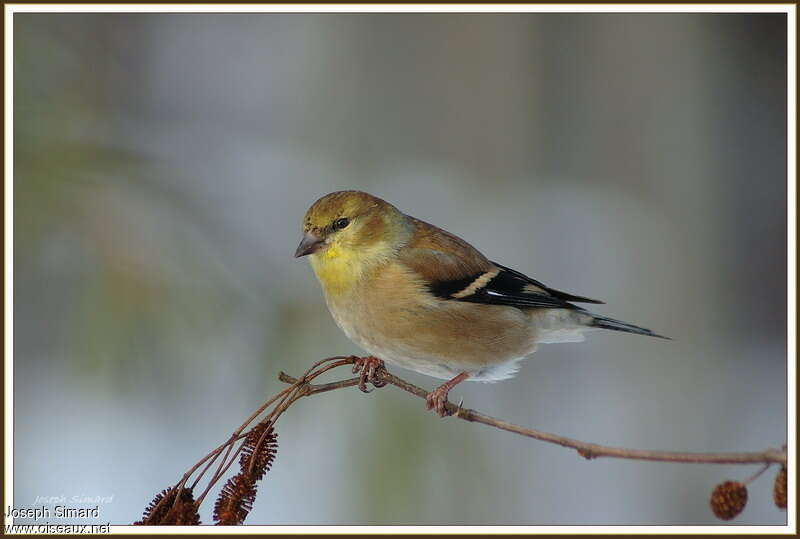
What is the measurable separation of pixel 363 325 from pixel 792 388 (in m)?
1.65

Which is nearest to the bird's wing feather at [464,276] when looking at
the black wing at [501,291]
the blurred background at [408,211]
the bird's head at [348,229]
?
the black wing at [501,291]

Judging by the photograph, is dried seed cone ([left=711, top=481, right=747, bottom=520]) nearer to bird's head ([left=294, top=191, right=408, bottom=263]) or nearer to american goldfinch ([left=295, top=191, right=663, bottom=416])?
american goldfinch ([left=295, top=191, right=663, bottom=416])

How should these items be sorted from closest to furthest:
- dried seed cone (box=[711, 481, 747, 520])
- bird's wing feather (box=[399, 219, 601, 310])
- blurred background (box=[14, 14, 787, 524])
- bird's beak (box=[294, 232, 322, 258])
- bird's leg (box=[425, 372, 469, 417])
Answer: dried seed cone (box=[711, 481, 747, 520])
bird's leg (box=[425, 372, 469, 417])
bird's beak (box=[294, 232, 322, 258])
bird's wing feather (box=[399, 219, 601, 310])
blurred background (box=[14, 14, 787, 524])

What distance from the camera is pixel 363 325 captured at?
304 cm

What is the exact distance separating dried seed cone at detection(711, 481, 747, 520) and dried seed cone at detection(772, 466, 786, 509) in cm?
8

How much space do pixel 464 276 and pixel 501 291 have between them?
0.71 ft

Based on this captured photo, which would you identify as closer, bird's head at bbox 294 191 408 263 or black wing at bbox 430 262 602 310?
bird's head at bbox 294 191 408 263

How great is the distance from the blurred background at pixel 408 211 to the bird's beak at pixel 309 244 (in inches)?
40.4

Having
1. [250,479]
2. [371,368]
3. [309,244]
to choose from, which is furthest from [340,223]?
[250,479]

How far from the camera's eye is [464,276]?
10.9 ft

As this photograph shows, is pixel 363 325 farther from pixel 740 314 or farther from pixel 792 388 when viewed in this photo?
pixel 740 314

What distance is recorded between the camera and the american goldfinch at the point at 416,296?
9.95ft

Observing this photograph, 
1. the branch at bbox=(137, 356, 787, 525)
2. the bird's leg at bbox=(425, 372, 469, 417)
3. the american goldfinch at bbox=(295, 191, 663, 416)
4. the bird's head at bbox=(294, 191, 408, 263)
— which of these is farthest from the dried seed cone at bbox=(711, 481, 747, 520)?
the bird's head at bbox=(294, 191, 408, 263)

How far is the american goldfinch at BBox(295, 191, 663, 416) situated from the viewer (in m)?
3.03
